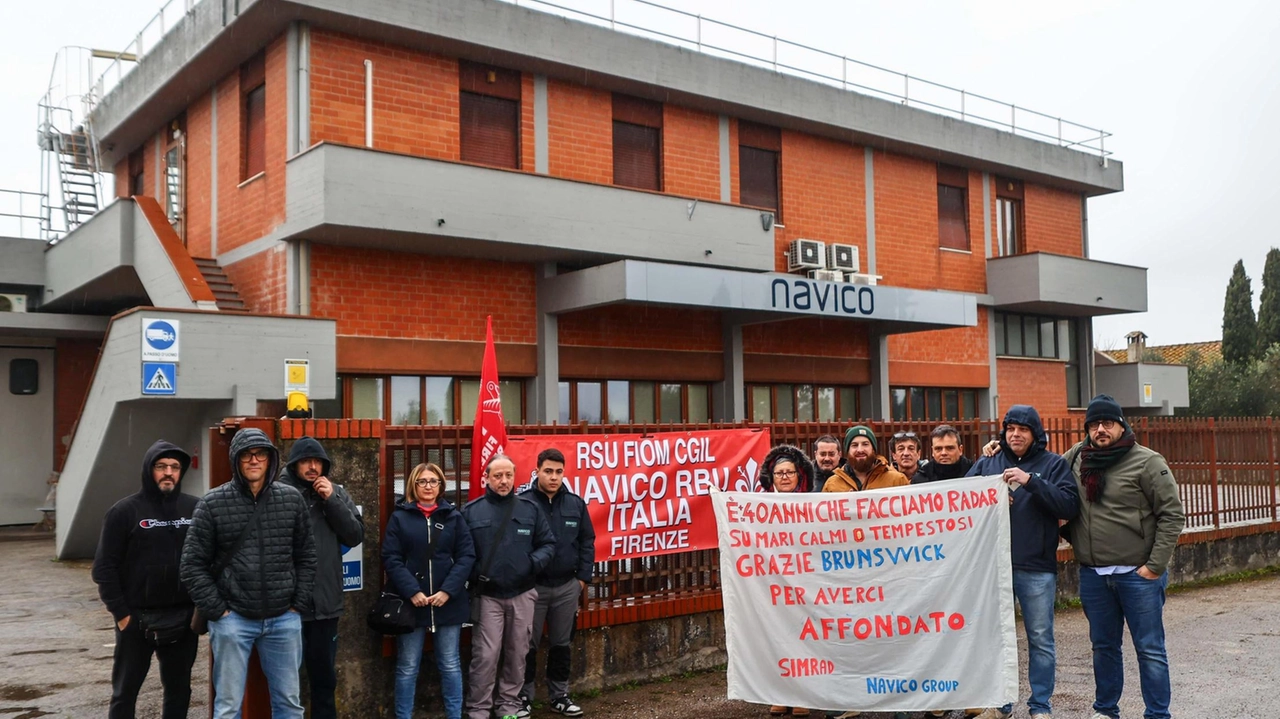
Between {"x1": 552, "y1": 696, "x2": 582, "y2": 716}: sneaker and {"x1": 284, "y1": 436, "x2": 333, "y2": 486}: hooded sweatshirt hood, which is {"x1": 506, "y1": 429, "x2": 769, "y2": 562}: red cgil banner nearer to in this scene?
{"x1": 552, "y1": 696, "x2": 582, "y2": 716}: sneaker

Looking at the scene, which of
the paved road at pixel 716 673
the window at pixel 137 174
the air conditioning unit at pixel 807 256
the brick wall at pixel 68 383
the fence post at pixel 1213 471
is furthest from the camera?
the brick wall at pixel 68 383

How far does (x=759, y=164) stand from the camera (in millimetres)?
20828

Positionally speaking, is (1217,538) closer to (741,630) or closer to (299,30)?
(741,630)

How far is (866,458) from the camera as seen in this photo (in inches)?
279

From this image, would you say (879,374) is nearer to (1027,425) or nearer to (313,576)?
(1027,425)

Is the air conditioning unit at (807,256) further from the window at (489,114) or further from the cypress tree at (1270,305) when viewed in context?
the cypress tree at (1270,305)

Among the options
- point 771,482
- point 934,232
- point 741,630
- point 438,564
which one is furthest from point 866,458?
point 934,232

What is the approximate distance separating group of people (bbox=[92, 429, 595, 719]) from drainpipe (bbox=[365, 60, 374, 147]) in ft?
32.8

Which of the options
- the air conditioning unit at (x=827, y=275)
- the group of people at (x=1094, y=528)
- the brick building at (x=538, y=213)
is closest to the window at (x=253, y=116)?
the brick building at (x=538, y=213)

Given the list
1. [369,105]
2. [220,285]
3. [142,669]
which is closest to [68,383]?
[220,285]

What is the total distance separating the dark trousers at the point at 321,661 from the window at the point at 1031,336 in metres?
21.7

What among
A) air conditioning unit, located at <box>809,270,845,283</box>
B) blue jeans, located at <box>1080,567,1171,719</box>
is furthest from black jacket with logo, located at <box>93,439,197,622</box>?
air conditioning unit, located at <box>809,270,845,283</box>

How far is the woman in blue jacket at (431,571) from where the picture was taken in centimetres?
661

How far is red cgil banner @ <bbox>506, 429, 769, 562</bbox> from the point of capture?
26.0 feet
